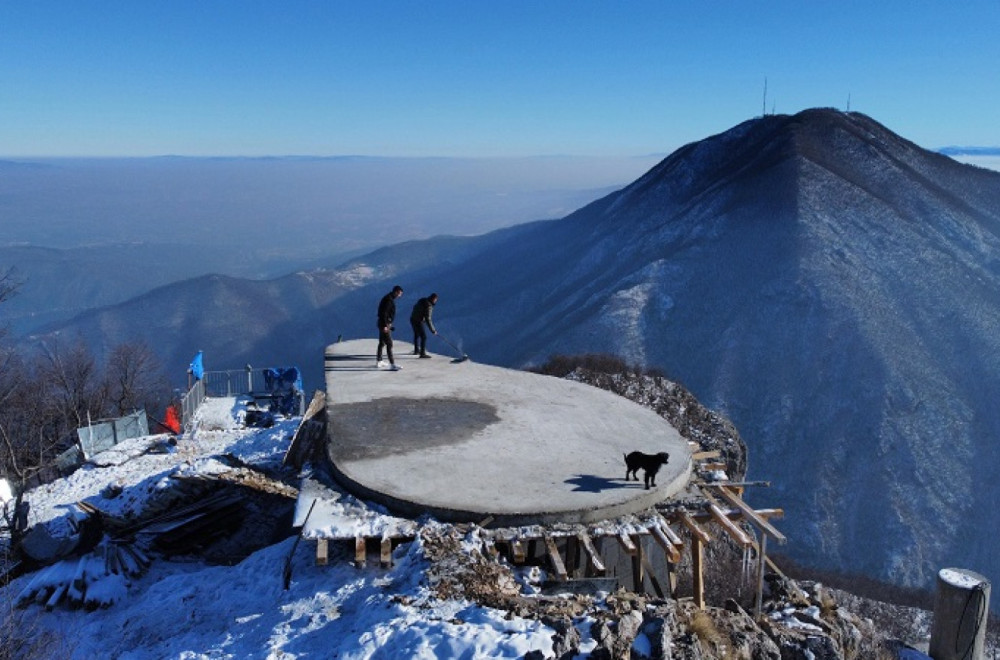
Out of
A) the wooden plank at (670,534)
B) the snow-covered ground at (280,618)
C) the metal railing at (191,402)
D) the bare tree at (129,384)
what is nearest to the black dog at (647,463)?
the wooden plank at (670,534)

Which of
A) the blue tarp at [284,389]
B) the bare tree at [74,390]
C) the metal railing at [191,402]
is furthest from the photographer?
the bare tree at [74,390]

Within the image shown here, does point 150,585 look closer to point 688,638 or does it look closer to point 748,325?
point 688,638

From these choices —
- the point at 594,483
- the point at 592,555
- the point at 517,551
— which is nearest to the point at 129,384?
the point at 594,483

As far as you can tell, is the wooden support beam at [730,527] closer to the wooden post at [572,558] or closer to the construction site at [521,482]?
the construction site at [521,482]

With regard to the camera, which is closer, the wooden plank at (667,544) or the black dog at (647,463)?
the wooden plank at (667,544)

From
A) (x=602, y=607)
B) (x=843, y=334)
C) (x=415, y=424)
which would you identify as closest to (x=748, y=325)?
(x=843, y=334)

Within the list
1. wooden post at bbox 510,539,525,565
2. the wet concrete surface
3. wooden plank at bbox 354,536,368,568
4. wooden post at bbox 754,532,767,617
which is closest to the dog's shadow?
wooden post at bbox 510,539,525,565

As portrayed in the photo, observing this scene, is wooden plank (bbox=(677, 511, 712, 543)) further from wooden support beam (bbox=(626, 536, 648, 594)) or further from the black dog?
wooden support beam (bbox=(626, 536, 648, 594))
